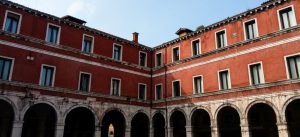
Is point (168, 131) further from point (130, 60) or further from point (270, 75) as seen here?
point (270, 75)

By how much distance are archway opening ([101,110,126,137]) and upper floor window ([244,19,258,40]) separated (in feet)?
38.9

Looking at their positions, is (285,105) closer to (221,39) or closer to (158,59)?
(221,39)

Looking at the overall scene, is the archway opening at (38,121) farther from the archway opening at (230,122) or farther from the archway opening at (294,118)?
the archway opening at (294,118)

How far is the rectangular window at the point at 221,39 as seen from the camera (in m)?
19.9

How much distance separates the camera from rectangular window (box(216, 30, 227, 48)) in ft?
65.2

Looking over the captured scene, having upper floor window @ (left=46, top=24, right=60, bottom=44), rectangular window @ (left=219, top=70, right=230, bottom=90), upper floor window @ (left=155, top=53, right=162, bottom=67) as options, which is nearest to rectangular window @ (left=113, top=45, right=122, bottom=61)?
upper floor window @ (left=155, top=53, right=162, bottom=67)

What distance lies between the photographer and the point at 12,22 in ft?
57.7

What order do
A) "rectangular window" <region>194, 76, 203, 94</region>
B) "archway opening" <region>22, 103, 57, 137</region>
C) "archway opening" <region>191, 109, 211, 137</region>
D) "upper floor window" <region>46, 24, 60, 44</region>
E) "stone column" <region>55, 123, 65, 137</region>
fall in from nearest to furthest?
"stone column" <region>55, 123, 65, 137</region> → "upper floor window" <region>46, 24, 60, 44</region> → "archway opening" <region>22, 103, 57, 137</region> → "archway opening" <region>191, 109, 211, 137</region> → "rectangular window" <region>194, 76, 203, 94</region>

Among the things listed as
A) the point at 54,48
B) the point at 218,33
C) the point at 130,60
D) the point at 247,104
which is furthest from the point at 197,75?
the point at 54,48

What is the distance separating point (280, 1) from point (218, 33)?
4.94 m

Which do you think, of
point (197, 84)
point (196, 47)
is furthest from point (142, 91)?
point (196, 47)

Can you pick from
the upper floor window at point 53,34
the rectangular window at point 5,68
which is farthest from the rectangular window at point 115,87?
the rectangular window at point 5,68

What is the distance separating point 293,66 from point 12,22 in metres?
18.3

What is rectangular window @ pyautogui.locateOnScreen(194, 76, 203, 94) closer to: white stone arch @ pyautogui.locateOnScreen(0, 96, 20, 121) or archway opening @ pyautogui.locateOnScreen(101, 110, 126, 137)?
archway opening @ pyautogui.locateOnScreen(101, 110, 126, 137)
